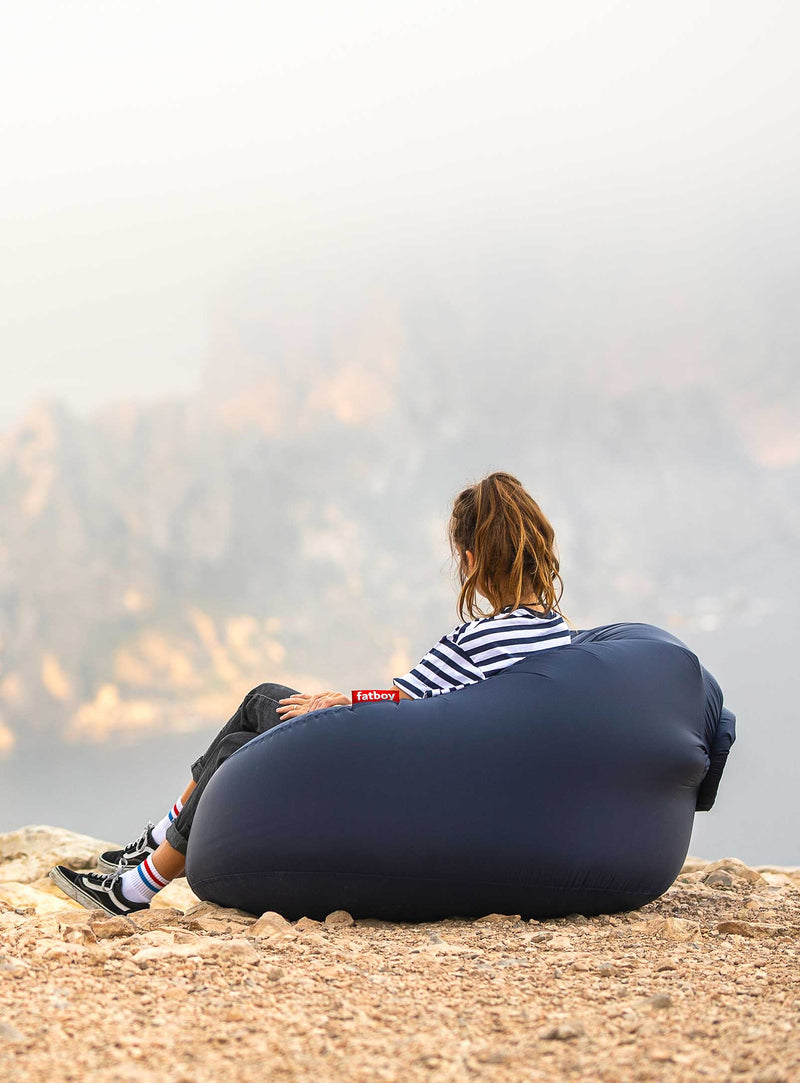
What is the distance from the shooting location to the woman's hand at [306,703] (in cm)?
307

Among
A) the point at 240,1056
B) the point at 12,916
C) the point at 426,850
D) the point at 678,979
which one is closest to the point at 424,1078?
the point at 240,1056

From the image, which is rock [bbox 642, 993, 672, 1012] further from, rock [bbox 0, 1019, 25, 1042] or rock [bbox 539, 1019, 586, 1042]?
rock [bbox 0, 1019, 25, 1042]

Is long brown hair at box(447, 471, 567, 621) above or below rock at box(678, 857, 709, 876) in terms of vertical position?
above

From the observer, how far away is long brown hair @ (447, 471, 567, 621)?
9.79 ft

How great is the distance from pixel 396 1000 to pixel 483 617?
130cm

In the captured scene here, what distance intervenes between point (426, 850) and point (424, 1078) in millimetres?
1245

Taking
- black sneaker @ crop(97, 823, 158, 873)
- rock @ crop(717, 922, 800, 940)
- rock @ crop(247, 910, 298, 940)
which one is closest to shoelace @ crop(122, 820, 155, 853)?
black sneaker @ crop(97, 823, 158, 873)

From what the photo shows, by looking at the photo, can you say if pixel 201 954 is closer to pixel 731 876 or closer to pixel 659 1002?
pixel 659 1002

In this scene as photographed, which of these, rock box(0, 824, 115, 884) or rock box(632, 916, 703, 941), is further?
rock box(0, 824, 115, 884)

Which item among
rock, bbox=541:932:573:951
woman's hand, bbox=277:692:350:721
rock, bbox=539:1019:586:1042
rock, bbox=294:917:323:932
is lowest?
rock, bbox=539:1019:586:1042

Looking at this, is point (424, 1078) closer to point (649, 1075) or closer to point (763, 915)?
point (649, 1075)

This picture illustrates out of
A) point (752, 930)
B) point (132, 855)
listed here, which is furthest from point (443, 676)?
point (132, 855)

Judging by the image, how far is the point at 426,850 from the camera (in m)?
2.69

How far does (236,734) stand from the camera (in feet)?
11.1
